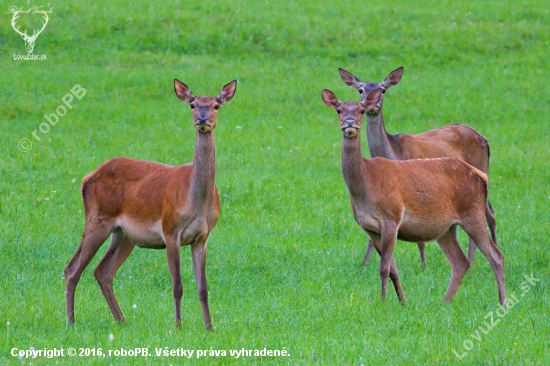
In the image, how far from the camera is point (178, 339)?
22.8 ft

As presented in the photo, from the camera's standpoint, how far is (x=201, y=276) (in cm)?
760

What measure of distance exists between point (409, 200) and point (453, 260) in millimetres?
922

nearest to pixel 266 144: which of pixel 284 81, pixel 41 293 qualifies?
pixel 284 81

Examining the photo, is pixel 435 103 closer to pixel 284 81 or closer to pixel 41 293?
pixel 284 81

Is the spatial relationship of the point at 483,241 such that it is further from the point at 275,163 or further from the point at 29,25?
the point at 29,25

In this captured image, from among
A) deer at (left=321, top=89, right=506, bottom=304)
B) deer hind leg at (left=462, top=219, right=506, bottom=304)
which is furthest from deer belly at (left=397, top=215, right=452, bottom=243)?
deer hind leg at (left=462, top=219, right=506, bottom=304)

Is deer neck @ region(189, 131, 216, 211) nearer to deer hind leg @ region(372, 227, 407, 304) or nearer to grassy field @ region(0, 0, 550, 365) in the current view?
grassy field @ region(0, 0, 550, 365)

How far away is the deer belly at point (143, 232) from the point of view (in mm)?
7754

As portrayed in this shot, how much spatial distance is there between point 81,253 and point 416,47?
16516 millimetres

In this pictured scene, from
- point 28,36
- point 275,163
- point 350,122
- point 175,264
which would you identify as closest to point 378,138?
point 350,122

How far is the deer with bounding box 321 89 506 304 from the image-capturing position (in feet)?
28.0

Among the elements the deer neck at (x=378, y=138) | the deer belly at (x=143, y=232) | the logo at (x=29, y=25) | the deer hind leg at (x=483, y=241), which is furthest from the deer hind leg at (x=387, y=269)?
the logo at (x=29, y=25)

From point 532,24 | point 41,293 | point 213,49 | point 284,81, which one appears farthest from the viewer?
point 532,24

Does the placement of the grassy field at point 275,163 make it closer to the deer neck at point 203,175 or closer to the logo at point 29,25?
the logo at point 29,25
